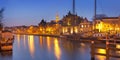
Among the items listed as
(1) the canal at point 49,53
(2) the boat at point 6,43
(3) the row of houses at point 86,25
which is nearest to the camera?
(1) the canal at point 49,53

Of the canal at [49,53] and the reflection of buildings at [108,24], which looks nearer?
the canal at [49,53]

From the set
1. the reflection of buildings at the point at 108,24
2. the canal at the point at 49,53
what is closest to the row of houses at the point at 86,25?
the reflection of buildings at the point at 108,24

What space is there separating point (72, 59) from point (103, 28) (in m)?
81.5

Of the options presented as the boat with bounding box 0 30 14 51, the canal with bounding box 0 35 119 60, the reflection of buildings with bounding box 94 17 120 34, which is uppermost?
the reflection of buildings with bounding box 94 17 120 34

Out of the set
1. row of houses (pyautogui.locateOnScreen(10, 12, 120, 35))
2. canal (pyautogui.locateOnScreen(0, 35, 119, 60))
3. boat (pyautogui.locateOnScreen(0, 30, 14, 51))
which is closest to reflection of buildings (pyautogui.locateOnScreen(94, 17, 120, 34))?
row of houses (pyautogui.locateOnScreen(10, 12, 120, 35))

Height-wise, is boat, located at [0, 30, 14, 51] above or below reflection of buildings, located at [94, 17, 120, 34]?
below

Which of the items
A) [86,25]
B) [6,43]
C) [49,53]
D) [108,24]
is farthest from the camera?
[86,25]

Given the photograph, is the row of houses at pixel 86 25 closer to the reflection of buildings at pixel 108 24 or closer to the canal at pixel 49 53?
the reflection of buildings at pixel 108 24

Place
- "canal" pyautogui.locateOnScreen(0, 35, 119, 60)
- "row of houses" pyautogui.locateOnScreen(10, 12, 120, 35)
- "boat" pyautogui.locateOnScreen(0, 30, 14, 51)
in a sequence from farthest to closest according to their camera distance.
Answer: "row of houses" pyautogui.locateOnScreen(10, 12, 120, 35) → "boat" pyautogui.locateOnScreen(0, 30, 14, 51) → "canal" pyautogui.locateOnScreen(0, 35, 119, 60)

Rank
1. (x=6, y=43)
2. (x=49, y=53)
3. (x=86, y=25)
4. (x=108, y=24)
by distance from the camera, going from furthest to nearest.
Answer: (x=86, y=25), (x=108, y=24), (x=6, y=43), (x=49, y=53)

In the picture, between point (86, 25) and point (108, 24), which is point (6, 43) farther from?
point (86, 25)

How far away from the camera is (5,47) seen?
4491cm

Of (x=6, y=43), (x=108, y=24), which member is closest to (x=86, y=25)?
(x=108, y=24)

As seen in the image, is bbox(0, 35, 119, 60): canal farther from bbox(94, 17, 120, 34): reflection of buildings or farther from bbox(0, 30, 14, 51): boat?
bbox(94, 17, 120, 34): reflection of buildings
